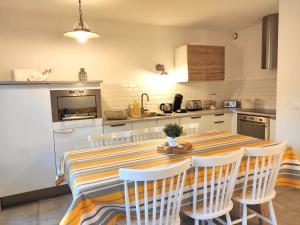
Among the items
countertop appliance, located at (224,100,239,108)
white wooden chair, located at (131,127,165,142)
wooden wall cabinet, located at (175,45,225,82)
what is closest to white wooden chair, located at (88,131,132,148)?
white wooden chair, located at (131,127,165,142)

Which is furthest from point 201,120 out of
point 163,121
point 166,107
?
point 163,121

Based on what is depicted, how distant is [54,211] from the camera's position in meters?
2.60

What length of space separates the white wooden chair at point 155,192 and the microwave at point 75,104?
1.82 metres

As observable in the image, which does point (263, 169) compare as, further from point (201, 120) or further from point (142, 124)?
point (201, 120)

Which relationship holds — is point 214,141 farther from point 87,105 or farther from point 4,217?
point 4,217

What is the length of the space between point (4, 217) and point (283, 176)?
114 inches

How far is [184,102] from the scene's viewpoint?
434 cm

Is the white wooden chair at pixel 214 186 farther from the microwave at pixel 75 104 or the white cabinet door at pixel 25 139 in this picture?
the white cabinet door at pixel 25 139

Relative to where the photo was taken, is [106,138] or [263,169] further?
[106,138]

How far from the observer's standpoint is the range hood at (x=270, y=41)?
3.53 m

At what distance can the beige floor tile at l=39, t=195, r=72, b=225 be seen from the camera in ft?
7.93

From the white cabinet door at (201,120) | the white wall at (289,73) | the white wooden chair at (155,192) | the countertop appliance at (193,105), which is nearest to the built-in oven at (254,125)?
the white wall at (289,73)

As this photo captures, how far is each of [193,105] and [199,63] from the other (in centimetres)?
77

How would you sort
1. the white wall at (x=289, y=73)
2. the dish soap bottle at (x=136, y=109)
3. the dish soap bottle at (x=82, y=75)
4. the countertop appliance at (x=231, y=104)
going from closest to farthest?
the white wall at (x=289, y=73) < the dish soap bottle at (x=82, y=75) < the dish soap bottle at (x=136, y=109) < the countertop appliance at (x=231, y=104)
